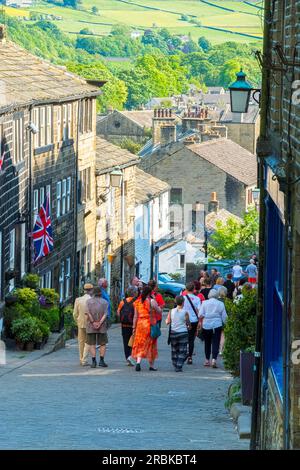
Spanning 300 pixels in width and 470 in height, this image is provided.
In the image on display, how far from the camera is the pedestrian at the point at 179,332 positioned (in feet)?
75.1

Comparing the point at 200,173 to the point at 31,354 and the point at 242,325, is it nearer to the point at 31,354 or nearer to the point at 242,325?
the point at 31,354

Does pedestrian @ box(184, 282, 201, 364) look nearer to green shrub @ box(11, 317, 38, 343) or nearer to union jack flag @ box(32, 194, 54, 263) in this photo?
green shrub @ box(11, 317, 38, 343)

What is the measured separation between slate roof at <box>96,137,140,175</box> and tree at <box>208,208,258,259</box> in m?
11.9

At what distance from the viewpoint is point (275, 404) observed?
12195mm

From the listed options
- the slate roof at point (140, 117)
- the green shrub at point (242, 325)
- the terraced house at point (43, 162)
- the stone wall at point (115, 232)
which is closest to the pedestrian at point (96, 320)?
the green shrub at point (242, 325)

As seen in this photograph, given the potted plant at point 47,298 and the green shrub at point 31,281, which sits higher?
the green shrub at point 31,281

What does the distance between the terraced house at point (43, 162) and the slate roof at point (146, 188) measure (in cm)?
1286

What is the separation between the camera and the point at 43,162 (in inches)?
1469

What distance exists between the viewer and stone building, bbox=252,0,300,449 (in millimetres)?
10555

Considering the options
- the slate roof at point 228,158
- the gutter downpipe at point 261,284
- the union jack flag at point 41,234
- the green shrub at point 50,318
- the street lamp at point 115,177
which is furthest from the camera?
the slate roof at point 228,158

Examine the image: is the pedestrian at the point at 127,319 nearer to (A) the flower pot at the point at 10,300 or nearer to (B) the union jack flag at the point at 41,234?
(A) the flower pot at the point at 10,300

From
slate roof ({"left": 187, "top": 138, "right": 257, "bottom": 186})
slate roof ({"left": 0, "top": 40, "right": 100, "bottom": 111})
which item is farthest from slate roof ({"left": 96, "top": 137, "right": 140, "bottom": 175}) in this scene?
slate roof ({"left": 187, "top": 138, "right": 257, "bottom": 186})

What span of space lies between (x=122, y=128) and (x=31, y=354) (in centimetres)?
12468

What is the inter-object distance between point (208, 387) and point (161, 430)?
16.2 ft
